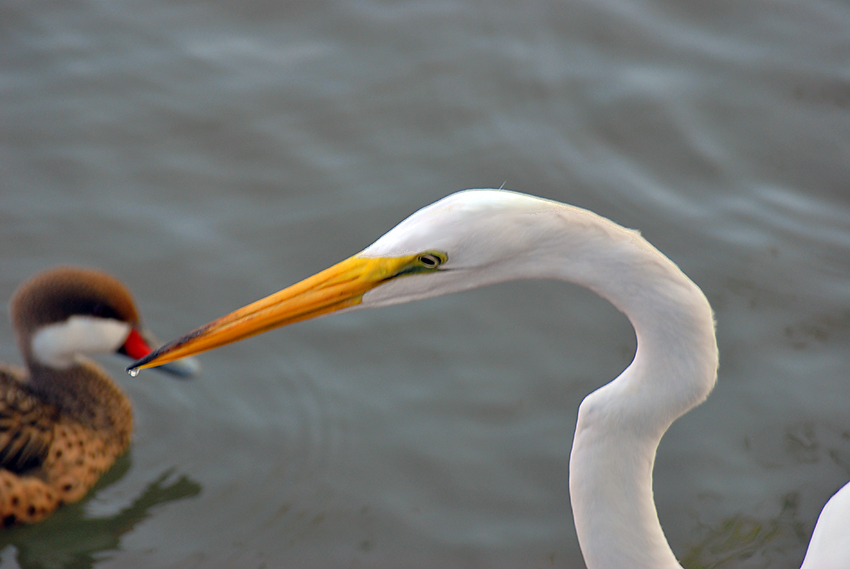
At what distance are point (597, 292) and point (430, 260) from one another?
0.44 metres

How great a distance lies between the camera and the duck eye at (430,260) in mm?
2184

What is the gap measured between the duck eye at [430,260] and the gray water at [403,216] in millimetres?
1771

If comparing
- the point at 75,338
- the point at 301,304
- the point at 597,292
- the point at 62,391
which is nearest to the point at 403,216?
the point at 75,338

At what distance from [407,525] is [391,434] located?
472 mm

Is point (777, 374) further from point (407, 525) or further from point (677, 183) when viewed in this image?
point (407, 525)

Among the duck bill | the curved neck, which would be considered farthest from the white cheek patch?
the curved neck

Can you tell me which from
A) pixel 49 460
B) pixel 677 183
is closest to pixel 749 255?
pixel 677 183

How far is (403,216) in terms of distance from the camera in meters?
4.70

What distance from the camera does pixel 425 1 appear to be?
6.02 metres

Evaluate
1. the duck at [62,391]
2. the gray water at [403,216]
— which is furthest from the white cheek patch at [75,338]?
the gray water at [403,216]

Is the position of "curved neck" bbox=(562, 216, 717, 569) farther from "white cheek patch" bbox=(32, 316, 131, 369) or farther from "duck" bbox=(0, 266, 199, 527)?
"white cheek patch" bbox=(32, 316, 131, 369)

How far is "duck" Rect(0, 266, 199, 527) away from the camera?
3578mm

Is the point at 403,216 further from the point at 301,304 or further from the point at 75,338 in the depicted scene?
the point at 301,304

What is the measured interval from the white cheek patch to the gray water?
495 millimetres
